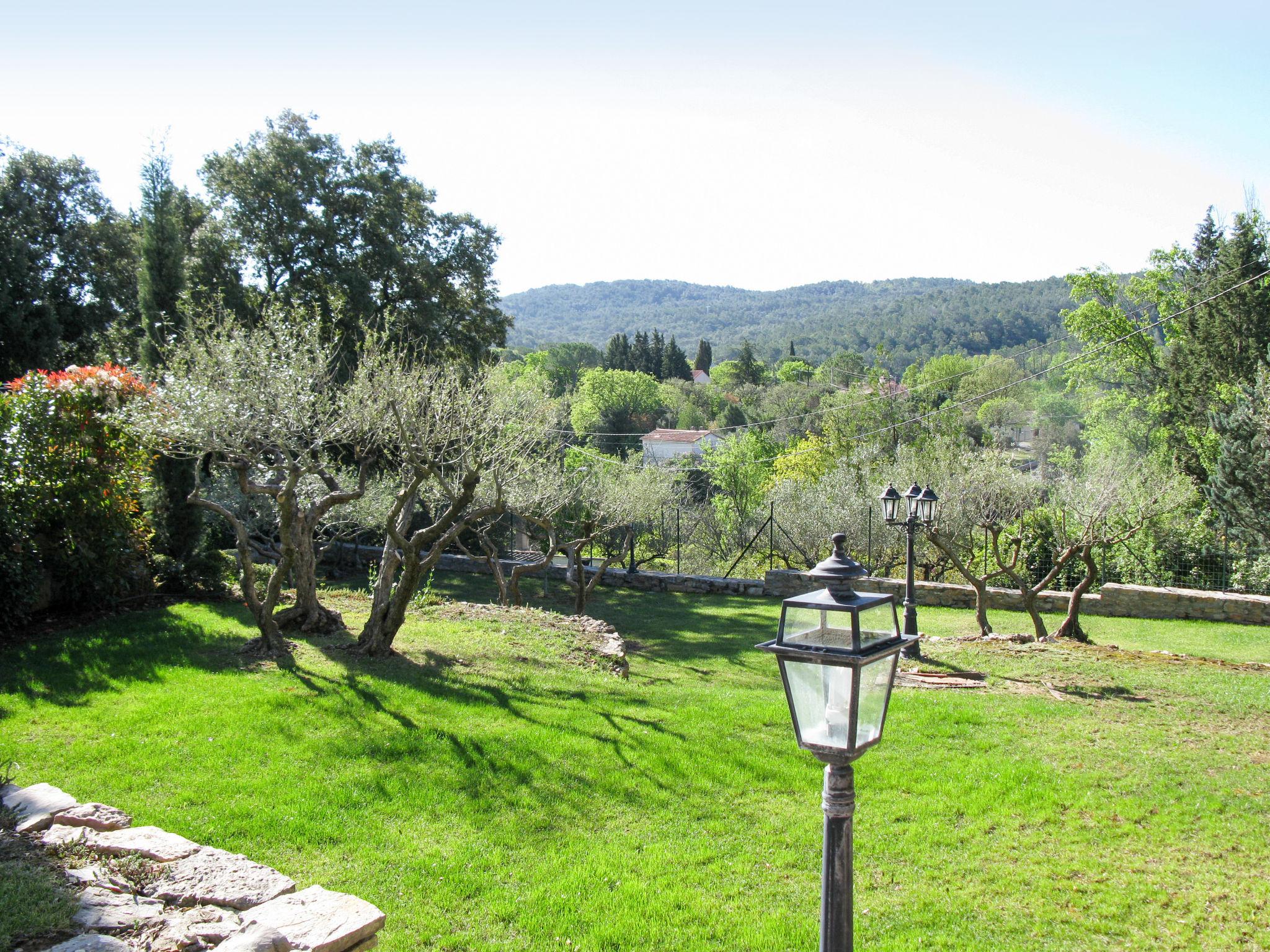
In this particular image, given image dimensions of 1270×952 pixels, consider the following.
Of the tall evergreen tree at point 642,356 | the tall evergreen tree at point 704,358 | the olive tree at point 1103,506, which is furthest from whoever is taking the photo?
the tall evergreen tree at point 704,358

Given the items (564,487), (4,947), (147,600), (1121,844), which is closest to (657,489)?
(564,487)

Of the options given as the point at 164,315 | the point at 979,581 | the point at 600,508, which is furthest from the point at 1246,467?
the point at 164,315

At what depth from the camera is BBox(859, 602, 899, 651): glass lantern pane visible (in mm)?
2439

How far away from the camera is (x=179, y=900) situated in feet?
11.5

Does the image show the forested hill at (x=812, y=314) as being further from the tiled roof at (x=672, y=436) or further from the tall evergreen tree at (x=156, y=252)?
the tall evergreen tree at (x=156, y=252)

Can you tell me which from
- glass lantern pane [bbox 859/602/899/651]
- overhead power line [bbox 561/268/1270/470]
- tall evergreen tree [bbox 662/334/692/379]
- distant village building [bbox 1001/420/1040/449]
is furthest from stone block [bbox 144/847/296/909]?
Result: tall evergreen tree [bbox 662/334/692/379]

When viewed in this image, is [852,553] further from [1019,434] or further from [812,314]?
[812,314]

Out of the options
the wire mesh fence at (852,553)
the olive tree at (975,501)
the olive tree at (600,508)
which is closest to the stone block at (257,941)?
the olive tree at (600,508)

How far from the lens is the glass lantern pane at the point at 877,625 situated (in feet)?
8.00

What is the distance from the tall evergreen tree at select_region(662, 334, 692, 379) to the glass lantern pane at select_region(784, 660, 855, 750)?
72084 mm

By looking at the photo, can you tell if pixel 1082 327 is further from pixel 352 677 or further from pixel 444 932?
pixel 444 932

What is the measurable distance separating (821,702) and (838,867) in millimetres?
535

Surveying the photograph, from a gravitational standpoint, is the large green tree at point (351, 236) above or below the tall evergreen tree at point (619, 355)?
below

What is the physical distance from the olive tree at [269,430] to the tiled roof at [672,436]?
40.9 metres
